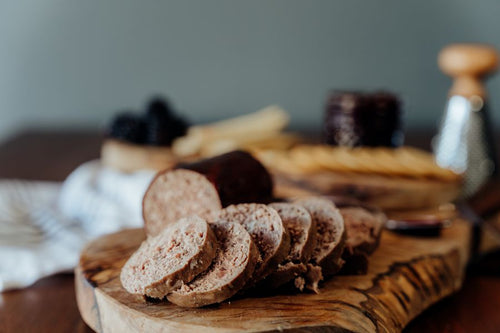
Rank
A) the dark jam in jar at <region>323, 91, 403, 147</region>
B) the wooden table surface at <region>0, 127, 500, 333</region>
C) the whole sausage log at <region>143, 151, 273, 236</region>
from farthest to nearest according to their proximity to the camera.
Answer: the dark jam in jar at <region>323, 91, 403, 147</region>
the whole sausage log at <region>143, 151, 273, 236</region>
the wooden table surface at <region>0, 127, 500, 333</region>

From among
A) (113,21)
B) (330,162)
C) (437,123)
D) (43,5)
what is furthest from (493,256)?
(43,5)

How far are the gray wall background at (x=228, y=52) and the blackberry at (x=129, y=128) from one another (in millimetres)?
1824

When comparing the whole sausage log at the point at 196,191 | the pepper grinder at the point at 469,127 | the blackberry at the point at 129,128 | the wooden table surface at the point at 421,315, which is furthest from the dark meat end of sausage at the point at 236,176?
the pepper grinder at the point at 469,127

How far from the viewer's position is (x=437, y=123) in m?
5.05

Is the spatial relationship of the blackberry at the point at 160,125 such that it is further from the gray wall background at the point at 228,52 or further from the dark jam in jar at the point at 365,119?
the gray wall background at the point at 228,52

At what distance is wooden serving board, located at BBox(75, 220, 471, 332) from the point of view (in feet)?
4.80

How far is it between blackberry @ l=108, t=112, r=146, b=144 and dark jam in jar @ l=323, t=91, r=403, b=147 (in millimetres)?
946

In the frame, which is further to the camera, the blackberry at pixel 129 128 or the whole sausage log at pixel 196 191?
the blackberry at pixel 129 128

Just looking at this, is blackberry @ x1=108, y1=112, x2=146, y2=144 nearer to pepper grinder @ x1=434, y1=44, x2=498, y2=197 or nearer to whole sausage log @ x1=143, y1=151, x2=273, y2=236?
whole sausage log @ x1=143, y1=151, x2=273, y2=236

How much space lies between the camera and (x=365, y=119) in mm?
2951

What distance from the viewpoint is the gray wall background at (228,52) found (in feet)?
15.7

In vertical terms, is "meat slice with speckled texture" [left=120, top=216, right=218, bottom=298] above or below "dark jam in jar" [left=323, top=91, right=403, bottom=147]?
below

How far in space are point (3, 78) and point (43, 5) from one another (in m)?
0.69

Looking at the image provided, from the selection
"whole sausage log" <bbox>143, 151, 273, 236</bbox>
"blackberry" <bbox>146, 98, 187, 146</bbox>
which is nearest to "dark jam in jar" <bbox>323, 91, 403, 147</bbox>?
"blackberry" <bbox>146, 98, 187, 146</bbox>
